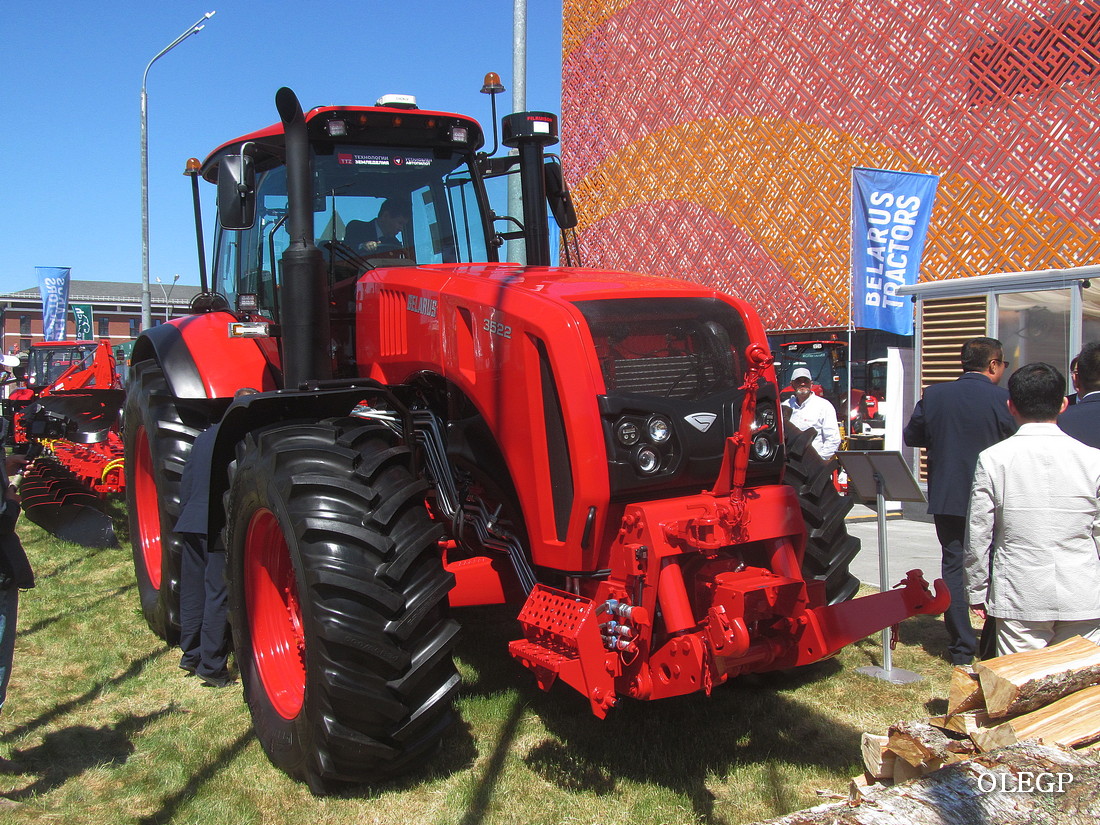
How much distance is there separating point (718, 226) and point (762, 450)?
672 inches

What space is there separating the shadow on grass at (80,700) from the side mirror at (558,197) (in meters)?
3.39

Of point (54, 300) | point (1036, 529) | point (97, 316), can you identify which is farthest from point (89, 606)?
point (97, 316)

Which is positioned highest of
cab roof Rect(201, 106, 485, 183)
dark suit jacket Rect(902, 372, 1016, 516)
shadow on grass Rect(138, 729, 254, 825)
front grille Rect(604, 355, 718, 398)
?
cab roof Rect(201, 106, 485, 183)

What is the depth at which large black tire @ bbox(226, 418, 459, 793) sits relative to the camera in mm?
A: 3307

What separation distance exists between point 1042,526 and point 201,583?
165 inches

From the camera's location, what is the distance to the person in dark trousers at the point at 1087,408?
13.9 ft

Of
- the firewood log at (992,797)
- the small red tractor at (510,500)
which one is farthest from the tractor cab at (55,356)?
the firewood log at (992,797)

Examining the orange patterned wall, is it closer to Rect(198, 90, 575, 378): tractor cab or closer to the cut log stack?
Rect(198, 90, 575, 378): tractor cab

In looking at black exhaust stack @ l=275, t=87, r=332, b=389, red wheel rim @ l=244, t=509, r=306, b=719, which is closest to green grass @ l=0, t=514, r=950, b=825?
red wheel rim @ l=244, t=509, r=306, b=719

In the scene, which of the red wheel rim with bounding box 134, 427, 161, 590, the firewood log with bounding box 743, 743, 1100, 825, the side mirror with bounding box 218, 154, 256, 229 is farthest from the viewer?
the red wheel rim with bounding box 134, 427, 161, 590

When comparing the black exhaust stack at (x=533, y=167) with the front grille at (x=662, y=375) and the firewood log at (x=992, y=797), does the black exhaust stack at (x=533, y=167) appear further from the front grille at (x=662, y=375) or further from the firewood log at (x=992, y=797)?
the firewood log at (x=992, y=797)

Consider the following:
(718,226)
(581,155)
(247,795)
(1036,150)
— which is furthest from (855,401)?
(247,795)

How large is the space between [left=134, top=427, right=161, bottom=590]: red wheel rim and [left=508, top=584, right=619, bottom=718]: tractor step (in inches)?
141

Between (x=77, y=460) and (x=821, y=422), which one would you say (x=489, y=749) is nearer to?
(x=821, y=422)
